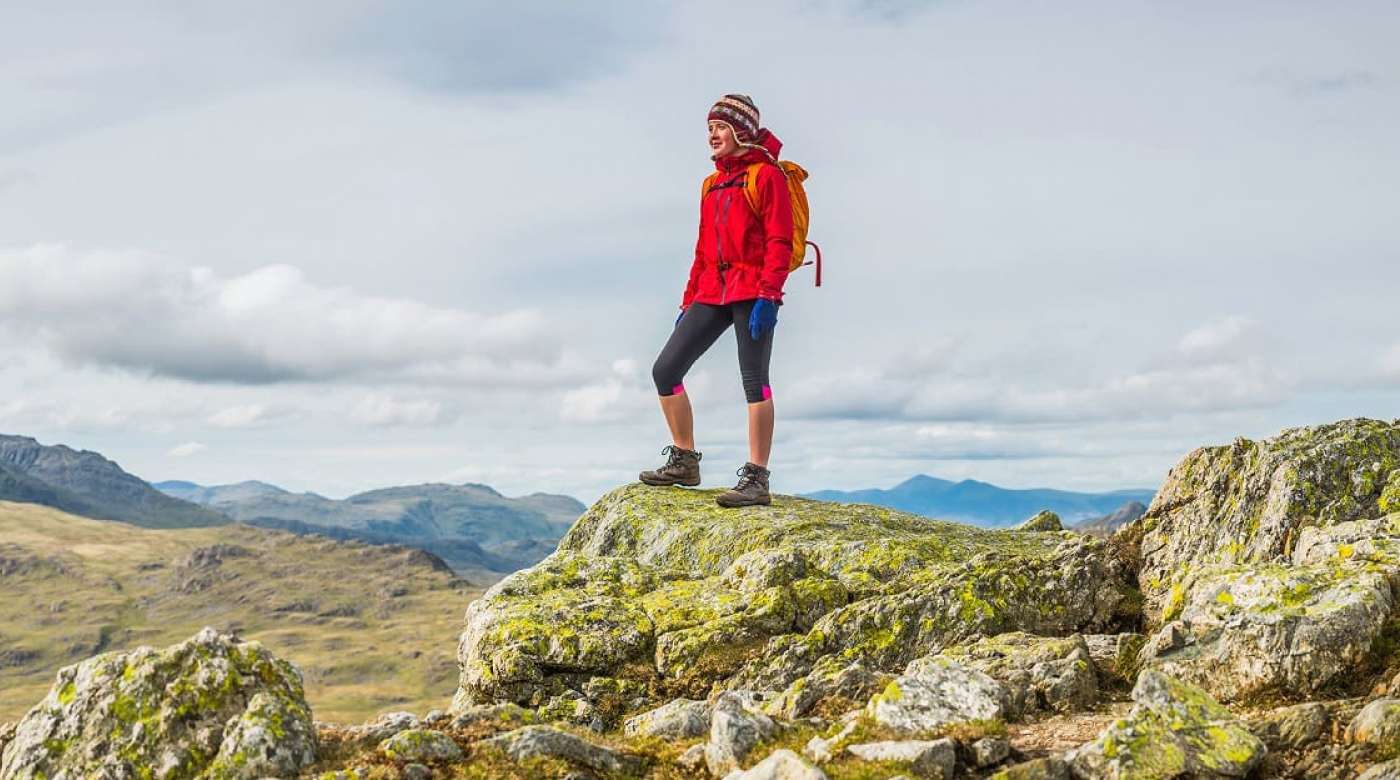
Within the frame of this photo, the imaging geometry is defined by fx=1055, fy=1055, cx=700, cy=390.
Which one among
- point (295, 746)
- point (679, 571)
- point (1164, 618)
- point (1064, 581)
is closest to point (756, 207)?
point (679, 571)

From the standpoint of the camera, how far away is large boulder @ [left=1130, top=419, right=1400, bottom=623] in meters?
15.0

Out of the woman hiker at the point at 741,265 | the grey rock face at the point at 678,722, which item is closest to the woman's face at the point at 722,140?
the woman hiker at the point at 741,265

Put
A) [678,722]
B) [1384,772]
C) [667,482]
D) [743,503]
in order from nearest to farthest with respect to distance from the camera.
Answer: [1384,772], [678,722], [743,503], [667,482]

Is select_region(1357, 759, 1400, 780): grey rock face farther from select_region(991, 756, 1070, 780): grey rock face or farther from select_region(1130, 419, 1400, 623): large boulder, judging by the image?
select_region(1130, 419, 1400, 623): large boulder

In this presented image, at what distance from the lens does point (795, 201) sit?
760 inches

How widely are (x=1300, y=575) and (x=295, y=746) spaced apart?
1115 centimetres

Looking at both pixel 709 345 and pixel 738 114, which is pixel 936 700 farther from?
pixel 738 114

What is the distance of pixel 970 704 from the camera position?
1112cm

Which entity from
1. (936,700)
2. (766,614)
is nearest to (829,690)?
(936,700)

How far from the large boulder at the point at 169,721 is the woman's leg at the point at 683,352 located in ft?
33.2

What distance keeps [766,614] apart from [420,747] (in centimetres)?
630

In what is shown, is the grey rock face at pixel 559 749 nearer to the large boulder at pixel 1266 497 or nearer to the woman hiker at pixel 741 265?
the large boulder at pixel 1266 497

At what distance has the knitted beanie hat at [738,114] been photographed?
18.9m

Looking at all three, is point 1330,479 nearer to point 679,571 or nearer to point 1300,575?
point 1300,575
